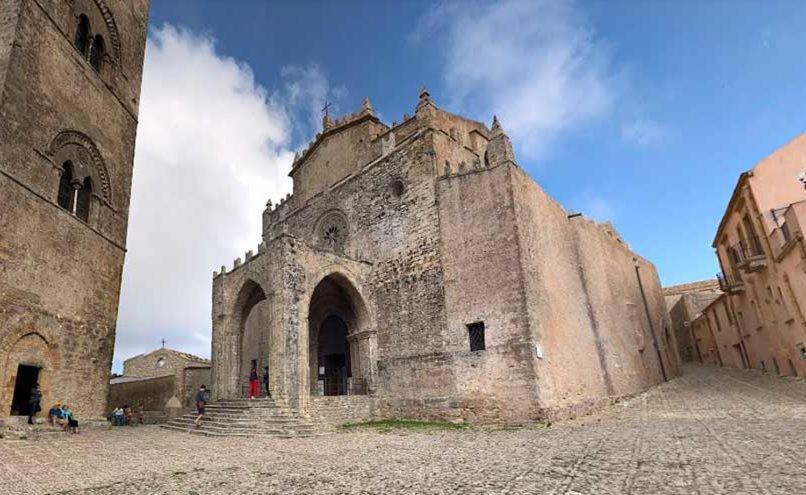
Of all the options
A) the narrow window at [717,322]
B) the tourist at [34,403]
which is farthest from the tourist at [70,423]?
the narrow window at [717,322]

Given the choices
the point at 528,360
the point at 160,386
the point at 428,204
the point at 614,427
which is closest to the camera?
the point at 614,427

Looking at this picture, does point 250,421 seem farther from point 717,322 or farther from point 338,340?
point 717,322

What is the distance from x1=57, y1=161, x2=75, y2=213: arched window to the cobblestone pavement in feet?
22.0

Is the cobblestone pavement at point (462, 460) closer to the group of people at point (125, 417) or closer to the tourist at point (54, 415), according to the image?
the tourist at point (54, 415)

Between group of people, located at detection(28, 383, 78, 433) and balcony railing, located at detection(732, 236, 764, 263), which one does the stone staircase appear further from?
balcony railing, located at detection(732, 236, 764, 263)

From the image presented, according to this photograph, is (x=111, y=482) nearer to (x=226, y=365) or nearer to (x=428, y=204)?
(x=226, y=365)

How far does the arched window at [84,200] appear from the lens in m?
14.1

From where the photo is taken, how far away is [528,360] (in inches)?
477

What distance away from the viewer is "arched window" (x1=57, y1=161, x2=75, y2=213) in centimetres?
1341

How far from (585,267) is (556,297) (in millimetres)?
3951

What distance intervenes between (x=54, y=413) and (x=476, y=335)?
11.5m

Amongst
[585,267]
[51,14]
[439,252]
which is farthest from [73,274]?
[585,267]

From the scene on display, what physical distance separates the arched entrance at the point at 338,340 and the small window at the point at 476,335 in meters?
3.83

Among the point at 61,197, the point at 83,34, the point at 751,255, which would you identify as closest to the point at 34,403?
the point at 61,197
